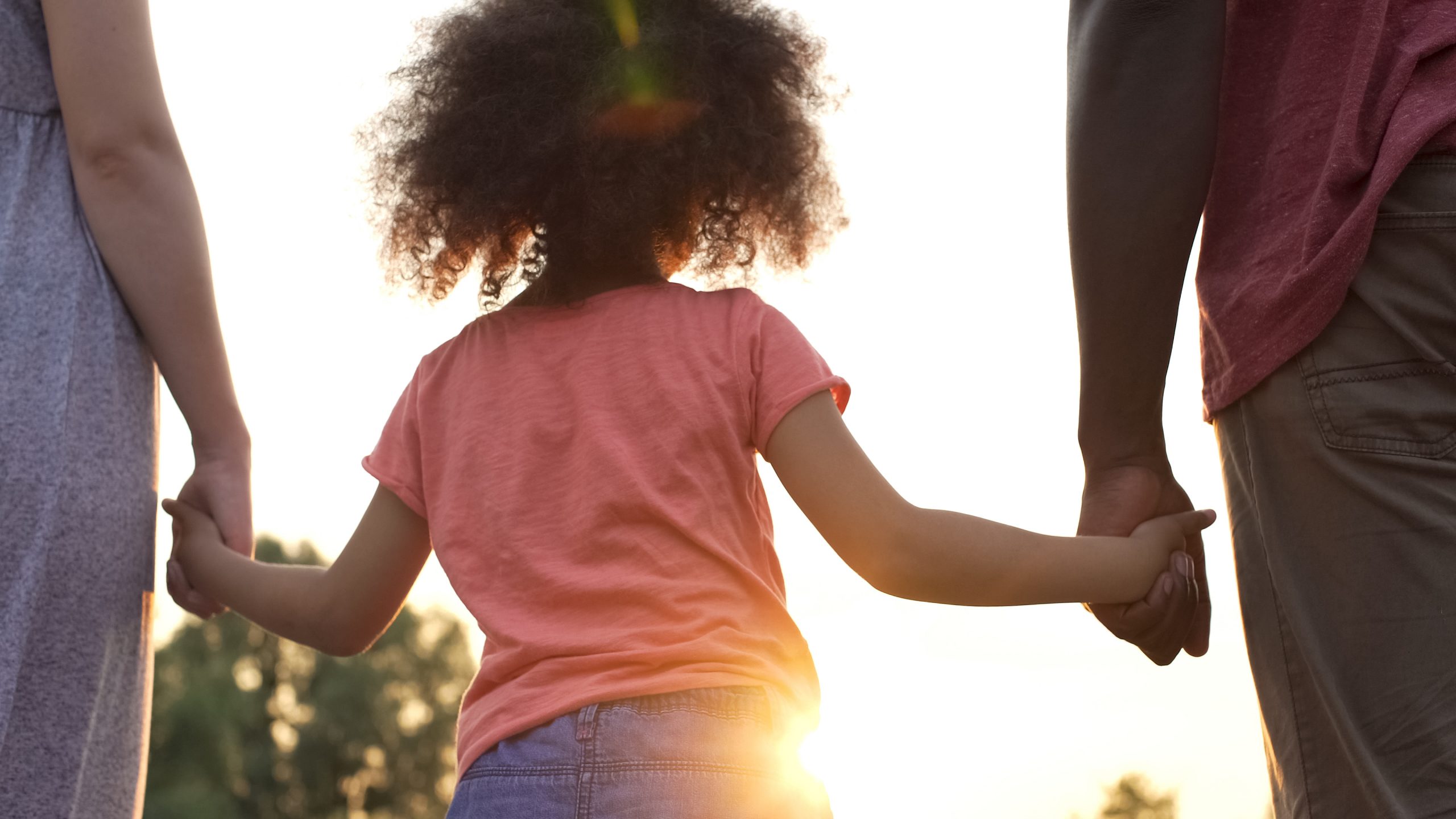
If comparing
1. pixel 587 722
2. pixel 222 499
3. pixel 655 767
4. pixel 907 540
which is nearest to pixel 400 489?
pixel 222 499

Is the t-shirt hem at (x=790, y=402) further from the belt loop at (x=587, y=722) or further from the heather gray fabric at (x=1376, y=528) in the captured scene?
the heather gray fabric at (x=1376, y=528)

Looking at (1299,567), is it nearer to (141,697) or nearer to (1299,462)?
(1299,462)

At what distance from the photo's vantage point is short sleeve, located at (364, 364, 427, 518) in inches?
78.2

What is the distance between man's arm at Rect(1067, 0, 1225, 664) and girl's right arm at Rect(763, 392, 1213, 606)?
18 cm

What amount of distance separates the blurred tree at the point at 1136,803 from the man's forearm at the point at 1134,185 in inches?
1052

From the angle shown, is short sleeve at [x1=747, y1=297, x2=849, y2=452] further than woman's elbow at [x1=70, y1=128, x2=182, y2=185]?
No

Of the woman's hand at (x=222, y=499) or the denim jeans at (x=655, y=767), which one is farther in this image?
the woman's hand at (x=222, y=499)

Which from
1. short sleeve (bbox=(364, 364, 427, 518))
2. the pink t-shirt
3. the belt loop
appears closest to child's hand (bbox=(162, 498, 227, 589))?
short sleeve (bbox=(364, 364, 427, 518))

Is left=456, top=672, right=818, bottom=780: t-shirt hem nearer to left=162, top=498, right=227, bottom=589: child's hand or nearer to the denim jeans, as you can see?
the denim jeans

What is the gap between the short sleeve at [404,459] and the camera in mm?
1987

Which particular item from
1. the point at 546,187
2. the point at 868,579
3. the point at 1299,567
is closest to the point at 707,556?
the point at 868,579

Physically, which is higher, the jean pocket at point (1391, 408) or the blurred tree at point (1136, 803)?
the jean pocket at point (1391, 408)

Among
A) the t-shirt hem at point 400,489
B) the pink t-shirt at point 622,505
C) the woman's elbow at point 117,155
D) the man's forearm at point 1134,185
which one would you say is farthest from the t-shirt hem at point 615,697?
the woman's elbow at point 117,155

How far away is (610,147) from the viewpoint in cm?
200
